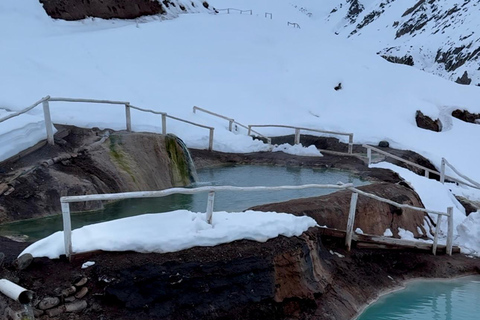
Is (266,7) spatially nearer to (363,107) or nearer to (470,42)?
(470,42)

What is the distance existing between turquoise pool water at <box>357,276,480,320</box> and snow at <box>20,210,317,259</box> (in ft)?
7.58

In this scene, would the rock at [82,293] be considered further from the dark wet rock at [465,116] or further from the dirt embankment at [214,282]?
the dark wet rock at [465,116]

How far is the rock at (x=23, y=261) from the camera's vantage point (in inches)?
203

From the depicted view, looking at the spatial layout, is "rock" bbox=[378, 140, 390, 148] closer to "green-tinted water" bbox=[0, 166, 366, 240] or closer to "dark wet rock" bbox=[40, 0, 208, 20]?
"green-tinted water" bbox=[0, 166, 366, 240]

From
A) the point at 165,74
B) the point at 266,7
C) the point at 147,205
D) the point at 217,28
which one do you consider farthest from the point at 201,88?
the point at 266,7

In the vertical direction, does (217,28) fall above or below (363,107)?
above

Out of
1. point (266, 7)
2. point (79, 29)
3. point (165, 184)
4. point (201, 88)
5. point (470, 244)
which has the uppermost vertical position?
point (266, 7)

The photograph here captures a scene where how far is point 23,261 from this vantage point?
203 inches

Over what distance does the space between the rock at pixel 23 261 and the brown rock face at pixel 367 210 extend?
4056 mm

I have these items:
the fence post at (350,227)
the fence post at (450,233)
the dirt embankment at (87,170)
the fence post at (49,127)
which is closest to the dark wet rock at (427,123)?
the fence post at (450,233)

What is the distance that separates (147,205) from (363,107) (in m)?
15.7

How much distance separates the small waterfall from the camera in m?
12.2

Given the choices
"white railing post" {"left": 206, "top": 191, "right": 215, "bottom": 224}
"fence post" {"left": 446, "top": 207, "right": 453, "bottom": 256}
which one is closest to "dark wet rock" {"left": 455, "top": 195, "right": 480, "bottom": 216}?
"fence post" {"left": 446, "top": 207, "right": 453, "bottom": 256}

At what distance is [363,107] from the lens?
22.5m
